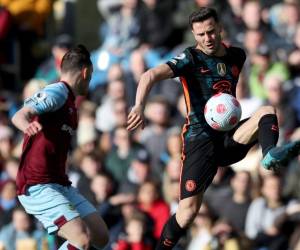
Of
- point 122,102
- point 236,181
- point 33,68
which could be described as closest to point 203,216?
point 236,181

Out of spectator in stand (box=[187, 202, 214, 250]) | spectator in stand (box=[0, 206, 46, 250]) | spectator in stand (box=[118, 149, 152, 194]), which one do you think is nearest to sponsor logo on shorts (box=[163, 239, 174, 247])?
A: spectator in stand (box=[187, 202, 214, 250])

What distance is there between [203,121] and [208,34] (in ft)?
2.72

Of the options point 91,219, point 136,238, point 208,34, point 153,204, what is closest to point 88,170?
point 153,204

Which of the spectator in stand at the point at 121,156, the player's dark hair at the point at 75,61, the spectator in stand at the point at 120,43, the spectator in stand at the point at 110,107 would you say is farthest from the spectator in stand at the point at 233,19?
the player's dark hair at the point at 75,61

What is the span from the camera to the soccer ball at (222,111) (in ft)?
35.4

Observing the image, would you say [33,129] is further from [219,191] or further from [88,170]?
[88,170]

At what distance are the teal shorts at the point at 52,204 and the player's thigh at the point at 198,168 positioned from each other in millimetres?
1010

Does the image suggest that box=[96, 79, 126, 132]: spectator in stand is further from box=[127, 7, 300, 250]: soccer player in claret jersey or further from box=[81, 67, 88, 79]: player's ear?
box=[81, 67, 88, 79]: player's ear

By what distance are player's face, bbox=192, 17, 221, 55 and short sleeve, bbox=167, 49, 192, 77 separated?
176mm

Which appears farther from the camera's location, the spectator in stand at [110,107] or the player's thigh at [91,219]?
the spectator in stand at [110,107]

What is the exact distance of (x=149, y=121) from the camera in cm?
1562

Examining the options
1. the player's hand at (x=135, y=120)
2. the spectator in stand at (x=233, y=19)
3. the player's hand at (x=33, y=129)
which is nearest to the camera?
the player's hand at (x=33, y=129)

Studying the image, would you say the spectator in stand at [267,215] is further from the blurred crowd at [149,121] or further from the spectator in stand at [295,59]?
the spectator in stand at [295,59]

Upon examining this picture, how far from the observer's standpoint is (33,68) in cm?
1866
